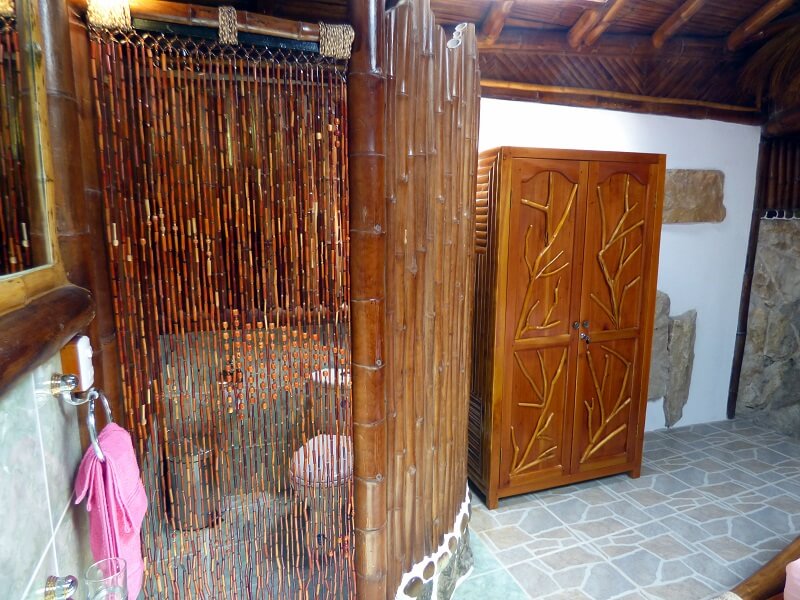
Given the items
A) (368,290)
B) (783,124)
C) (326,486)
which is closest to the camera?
(368,290)

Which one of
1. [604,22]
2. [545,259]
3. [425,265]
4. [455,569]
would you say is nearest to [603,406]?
[545,259]

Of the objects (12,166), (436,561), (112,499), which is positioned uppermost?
(12,166)

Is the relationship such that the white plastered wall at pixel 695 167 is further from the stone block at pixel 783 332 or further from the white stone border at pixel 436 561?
the white stone border at pixel 436 561

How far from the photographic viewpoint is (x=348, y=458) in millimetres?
1684

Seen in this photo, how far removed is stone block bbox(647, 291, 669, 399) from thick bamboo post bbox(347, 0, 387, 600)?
2793 mm

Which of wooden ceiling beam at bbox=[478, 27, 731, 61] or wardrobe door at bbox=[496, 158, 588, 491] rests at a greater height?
wooden ceiling beam at bbox=[478, 27, 731, 61]

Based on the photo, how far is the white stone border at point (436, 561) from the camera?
1.78 metres

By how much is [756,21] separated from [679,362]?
2363mm

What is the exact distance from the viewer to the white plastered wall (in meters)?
3.12

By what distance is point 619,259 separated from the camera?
2.79 meters

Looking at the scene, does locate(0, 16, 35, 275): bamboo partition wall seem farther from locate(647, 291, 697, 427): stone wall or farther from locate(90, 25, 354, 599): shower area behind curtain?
locate(647, 291, 697, 427): stone wall

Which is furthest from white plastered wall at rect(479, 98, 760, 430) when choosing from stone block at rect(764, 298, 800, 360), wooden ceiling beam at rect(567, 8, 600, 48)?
wooden ceiling beam at rect(567, 8, 600, 48)

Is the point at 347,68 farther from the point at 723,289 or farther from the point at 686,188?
the point at 723,289

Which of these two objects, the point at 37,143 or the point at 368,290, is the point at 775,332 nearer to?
the point at 368,290
